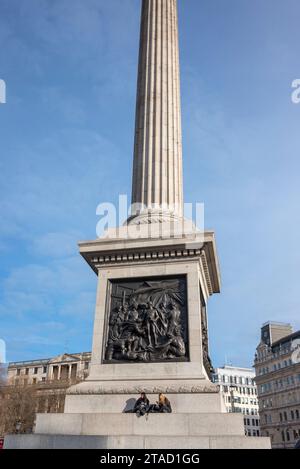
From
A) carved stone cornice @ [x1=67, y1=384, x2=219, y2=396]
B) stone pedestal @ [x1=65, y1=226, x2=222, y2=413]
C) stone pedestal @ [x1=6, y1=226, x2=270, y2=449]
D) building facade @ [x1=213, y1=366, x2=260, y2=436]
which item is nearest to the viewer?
stone pedestal @ [x1=6, y1=226, x2=270, y2=449]

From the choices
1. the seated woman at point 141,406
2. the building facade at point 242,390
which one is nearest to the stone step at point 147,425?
the seated woman at point 141,406

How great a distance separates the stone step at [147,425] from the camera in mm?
10344

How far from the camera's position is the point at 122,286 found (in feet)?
44.4

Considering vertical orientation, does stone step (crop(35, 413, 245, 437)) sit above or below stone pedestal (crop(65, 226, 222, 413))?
below

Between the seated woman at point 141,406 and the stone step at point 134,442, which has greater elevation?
the seated woman at point 141,406

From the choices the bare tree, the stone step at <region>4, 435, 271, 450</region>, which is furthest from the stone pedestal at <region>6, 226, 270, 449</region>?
the bare tree

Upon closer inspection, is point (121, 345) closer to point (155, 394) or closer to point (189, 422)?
point (155, 394)

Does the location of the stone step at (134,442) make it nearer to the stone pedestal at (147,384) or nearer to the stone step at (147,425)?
the stone pedestal at (147,384)

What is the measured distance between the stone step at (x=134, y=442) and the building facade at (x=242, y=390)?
105791 mm

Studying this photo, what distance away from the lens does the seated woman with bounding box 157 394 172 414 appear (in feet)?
35.5

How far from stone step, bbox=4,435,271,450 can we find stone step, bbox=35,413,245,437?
48 cm

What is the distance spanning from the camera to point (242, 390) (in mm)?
117500

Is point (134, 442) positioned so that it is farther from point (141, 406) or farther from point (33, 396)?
point (33, 396)

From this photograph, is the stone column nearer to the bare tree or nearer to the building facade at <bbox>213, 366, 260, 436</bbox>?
the bare tree
